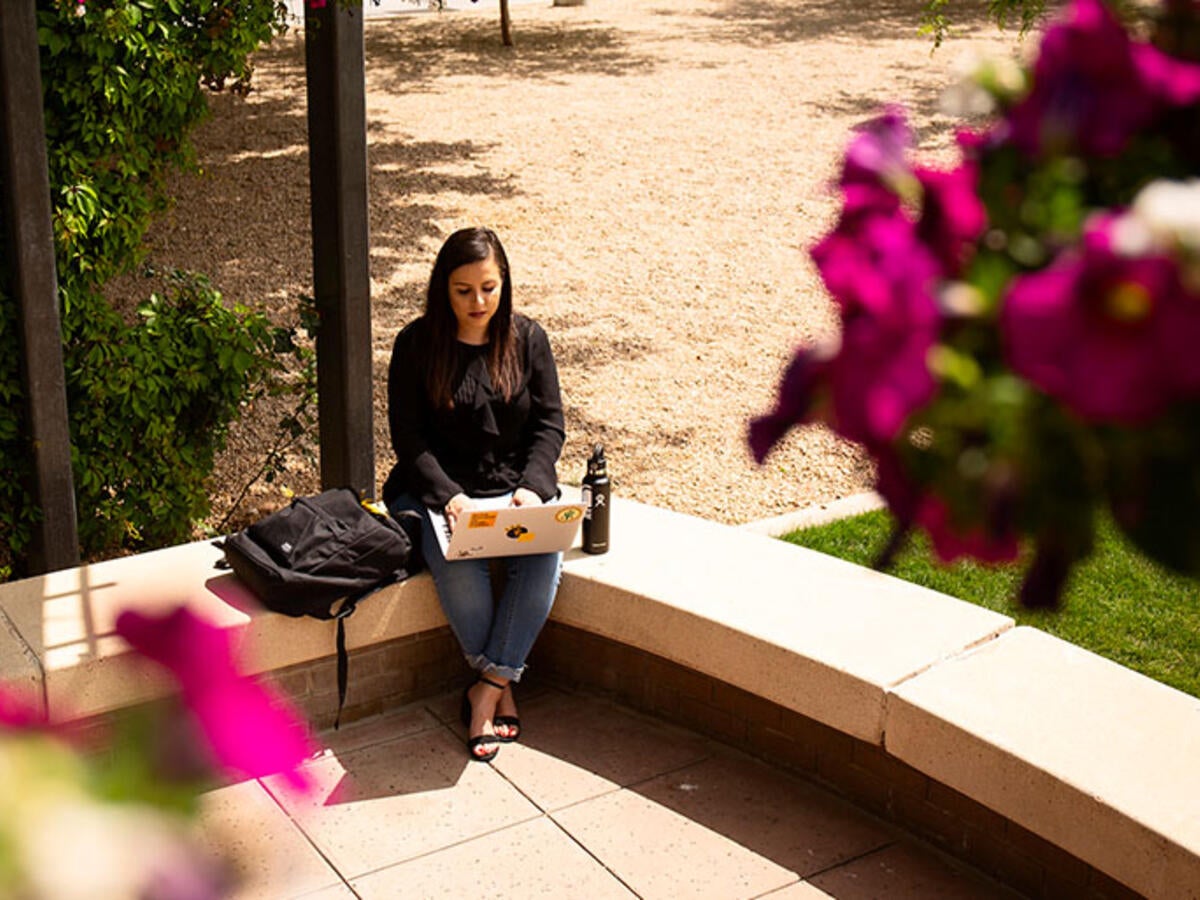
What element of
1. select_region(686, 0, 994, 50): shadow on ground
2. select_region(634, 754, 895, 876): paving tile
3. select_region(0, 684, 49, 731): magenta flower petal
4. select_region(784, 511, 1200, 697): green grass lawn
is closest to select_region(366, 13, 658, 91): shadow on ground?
select_region(686, 0, 994, 50): shadow on ground

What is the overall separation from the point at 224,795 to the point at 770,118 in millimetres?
9835

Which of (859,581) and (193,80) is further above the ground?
(193,80)

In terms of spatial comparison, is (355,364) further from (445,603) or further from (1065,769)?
(1065,769)

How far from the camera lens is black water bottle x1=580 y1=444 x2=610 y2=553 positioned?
4426mm

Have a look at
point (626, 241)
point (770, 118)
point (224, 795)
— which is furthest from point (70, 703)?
point (770, 118)

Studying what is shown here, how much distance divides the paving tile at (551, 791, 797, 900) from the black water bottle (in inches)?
30.7

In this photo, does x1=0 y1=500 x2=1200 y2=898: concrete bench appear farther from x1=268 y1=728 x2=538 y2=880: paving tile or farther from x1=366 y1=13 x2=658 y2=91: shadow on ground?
x1=366 y1=13 x2=658 y2=91: shadow on ground

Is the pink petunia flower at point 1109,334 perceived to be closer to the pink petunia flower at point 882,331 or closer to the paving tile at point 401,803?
the pink petunia flower at point 882,331

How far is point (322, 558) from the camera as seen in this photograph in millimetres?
4133

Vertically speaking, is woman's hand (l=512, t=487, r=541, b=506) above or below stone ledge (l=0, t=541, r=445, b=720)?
above

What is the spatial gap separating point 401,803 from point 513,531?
2.63 feet

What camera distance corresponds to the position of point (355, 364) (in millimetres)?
5008

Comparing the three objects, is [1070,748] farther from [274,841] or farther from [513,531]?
[274,841]

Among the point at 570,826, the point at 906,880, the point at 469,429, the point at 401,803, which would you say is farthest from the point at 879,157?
the point at 469,429
